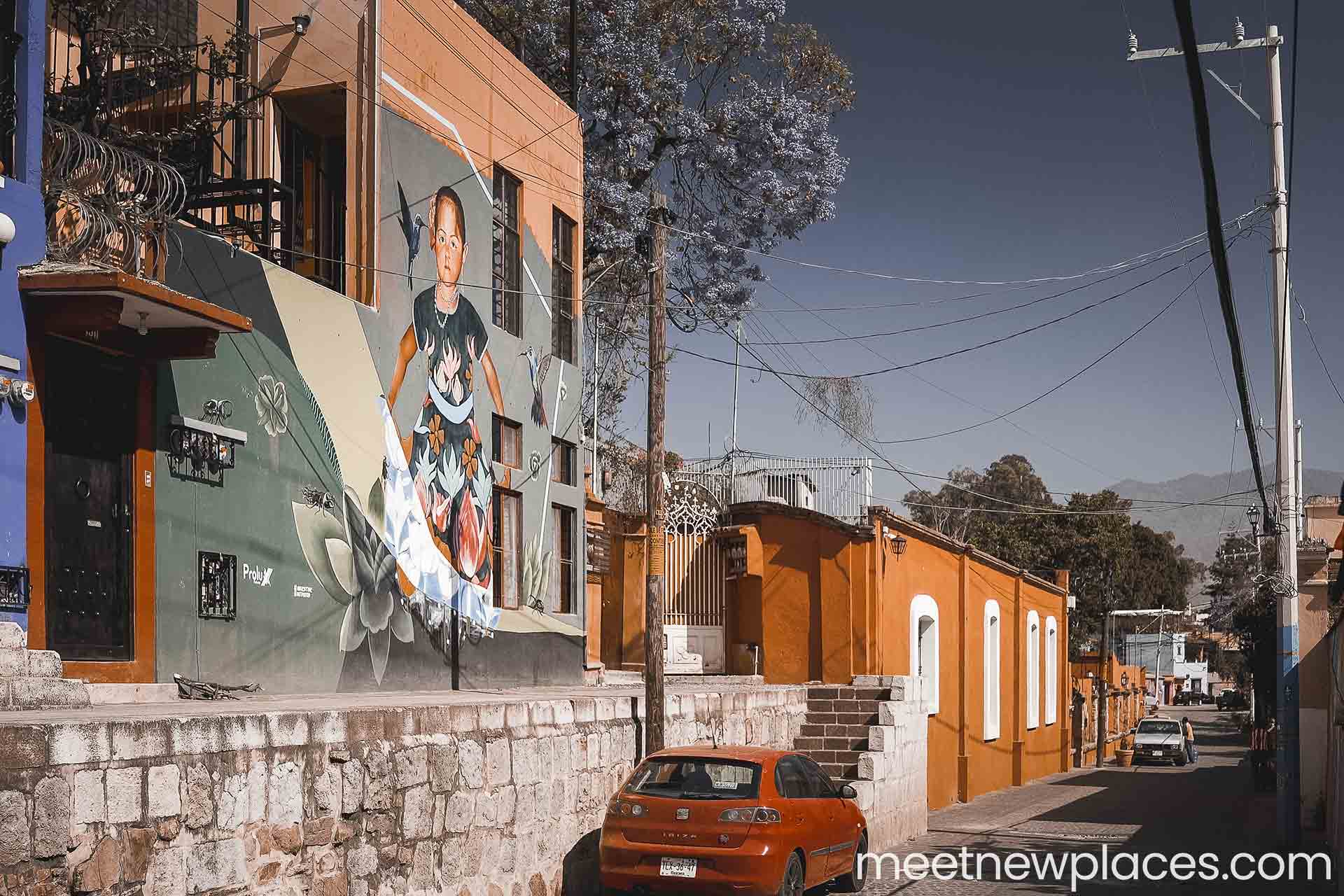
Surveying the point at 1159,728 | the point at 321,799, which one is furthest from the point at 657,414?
the point at 1159,728

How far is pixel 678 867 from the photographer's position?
11984 millimetres

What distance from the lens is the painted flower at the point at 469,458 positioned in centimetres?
1714

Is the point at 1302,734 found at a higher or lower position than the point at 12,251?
lower

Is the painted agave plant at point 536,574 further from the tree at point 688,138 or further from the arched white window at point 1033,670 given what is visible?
the arched white window at point 1033,670

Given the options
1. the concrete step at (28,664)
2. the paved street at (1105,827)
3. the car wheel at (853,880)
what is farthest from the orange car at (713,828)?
the concrete step at (28,664)

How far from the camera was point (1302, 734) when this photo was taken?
872 inches

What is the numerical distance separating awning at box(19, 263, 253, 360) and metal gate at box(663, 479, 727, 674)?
43.9ft

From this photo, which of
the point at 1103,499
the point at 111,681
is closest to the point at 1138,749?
the point at 1103,499

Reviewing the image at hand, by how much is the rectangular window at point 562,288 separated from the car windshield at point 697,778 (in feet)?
29.6

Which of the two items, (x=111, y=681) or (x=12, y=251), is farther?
(x=111, y=681)

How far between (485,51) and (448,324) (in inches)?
Answer: 158

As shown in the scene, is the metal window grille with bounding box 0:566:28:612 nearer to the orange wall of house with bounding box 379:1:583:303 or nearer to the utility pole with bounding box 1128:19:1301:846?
the orange wall of house with bounding box 379:1:583:303

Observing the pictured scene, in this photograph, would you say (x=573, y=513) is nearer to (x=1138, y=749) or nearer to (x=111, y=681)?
(x=111, y=681)

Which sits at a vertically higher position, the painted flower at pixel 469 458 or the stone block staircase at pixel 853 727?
the painted flower at pixel 469 458
